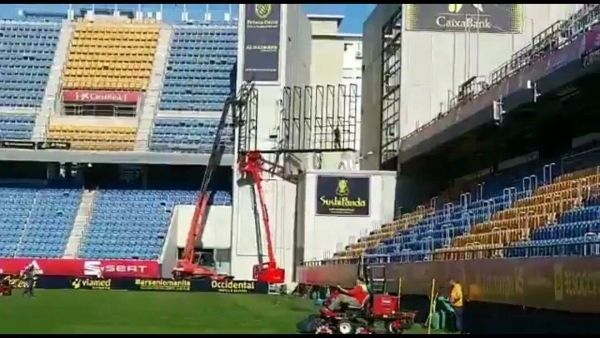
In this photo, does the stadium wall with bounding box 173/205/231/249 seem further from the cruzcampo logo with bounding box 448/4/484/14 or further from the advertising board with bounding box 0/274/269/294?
the cruzcampo logo with bounding box 448/4/484/14

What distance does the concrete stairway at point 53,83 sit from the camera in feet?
175

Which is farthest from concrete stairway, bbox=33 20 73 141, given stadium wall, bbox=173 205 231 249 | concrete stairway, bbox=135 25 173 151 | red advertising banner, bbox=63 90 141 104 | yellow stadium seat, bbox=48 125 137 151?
stadium wall, bbox=173 205 231 249

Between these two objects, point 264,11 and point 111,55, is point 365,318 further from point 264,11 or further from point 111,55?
point 111,55

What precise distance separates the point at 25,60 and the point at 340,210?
22.7m

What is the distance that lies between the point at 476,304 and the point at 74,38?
139 ft

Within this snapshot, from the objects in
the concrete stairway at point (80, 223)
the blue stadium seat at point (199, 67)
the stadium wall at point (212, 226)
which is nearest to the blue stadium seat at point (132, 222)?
the concrete stairway at point (80, 223)

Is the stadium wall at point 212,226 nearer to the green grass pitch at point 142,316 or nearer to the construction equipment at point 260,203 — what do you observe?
the construction equipment at point 260,203

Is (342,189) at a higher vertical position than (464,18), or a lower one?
lower

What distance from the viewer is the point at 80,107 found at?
55.5m

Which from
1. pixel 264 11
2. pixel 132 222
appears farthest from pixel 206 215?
pixel 264 11

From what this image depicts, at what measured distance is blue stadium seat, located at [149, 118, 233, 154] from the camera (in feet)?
172

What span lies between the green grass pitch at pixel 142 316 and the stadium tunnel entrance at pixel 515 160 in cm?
233

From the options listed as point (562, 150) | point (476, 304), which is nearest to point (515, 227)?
point (476, 304)

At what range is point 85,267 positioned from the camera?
4788cm
